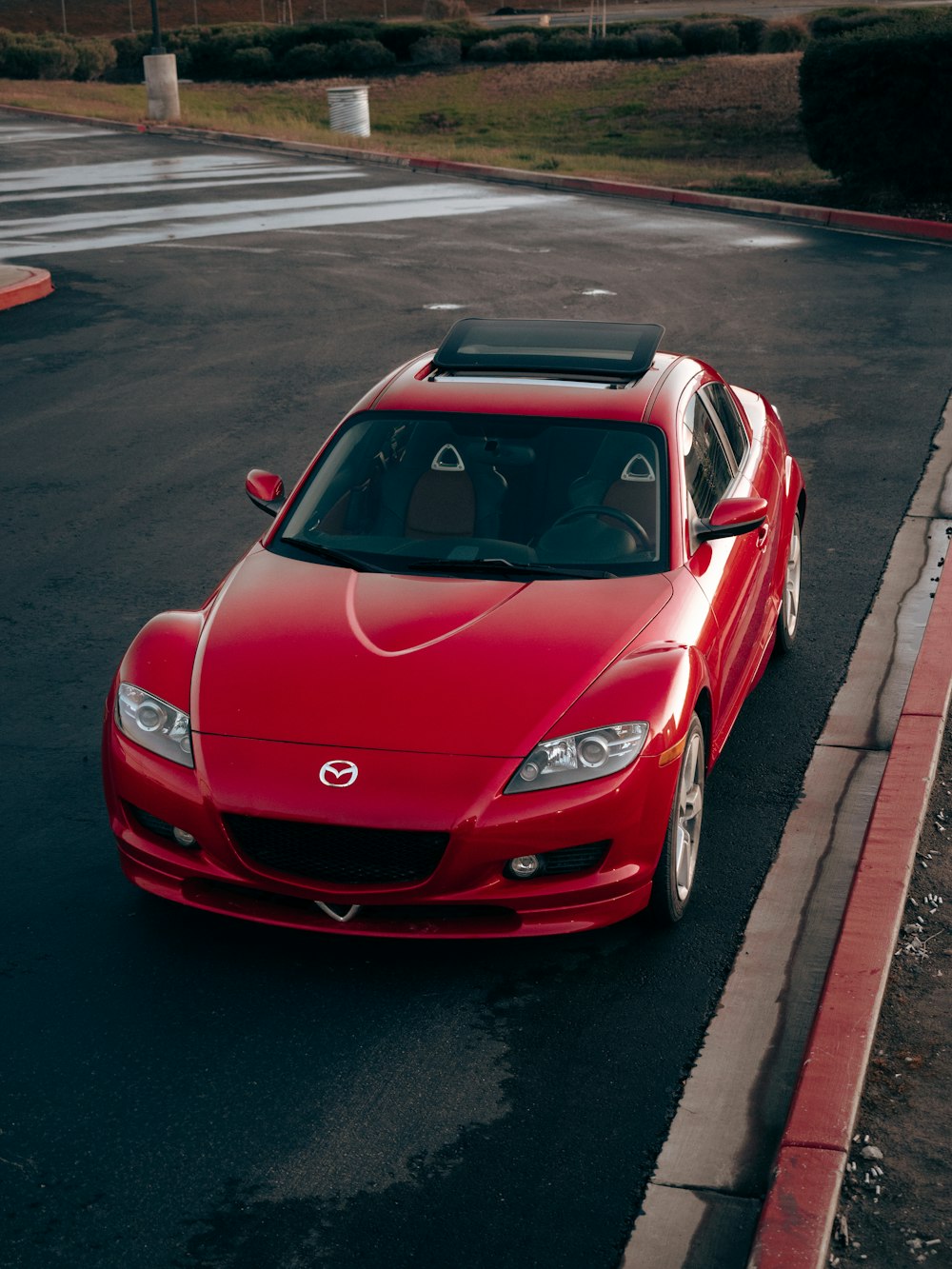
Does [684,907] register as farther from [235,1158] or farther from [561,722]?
[235,1158]

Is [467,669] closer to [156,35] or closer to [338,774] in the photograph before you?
[338,774]

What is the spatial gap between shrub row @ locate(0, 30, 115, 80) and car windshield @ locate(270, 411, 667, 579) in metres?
58.8

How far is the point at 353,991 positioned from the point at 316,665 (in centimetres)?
109

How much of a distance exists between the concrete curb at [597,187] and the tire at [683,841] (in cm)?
1689

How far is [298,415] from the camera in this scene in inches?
472

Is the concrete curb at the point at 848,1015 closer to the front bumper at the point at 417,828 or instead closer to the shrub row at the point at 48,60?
the front bumper at the point at 417,828

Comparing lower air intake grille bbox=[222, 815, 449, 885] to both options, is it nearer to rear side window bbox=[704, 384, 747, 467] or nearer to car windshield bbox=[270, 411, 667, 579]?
car windshield bbox=[270, 411, 667, 579]

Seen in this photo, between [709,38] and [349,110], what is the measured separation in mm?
21844

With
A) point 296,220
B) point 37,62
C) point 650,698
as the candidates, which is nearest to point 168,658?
point 650,698

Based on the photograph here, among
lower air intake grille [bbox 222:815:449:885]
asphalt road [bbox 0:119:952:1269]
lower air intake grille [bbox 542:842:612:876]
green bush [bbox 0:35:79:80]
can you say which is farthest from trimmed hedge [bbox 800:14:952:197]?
green bush [bbox 0:35:79:80]

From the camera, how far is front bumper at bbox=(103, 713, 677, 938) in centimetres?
465

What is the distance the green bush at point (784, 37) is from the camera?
51.6m

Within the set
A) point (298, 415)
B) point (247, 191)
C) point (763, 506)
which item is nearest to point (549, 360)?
point (763, 506)

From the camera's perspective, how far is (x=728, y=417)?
7188mm
